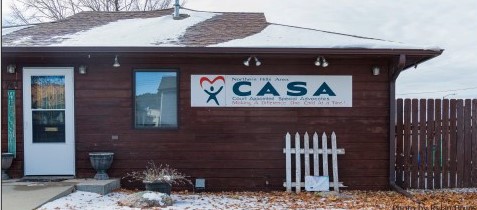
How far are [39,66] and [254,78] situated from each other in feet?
12.0

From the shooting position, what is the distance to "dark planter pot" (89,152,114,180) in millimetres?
7629

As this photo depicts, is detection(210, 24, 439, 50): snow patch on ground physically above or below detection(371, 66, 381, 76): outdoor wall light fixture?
above

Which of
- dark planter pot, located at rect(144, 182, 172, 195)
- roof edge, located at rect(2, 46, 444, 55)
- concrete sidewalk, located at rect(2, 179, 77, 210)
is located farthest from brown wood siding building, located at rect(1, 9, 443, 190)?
dark planter pot, located at rect(144, 182, 172, 195)

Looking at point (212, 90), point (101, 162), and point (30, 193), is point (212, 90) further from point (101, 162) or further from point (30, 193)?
point (30, 193)

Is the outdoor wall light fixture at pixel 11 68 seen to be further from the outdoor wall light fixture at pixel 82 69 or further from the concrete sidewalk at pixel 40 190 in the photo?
the concrete sidewalk at pixel 40 190

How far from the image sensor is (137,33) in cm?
846

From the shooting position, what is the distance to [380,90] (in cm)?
809

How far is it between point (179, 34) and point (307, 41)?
7.56 feet

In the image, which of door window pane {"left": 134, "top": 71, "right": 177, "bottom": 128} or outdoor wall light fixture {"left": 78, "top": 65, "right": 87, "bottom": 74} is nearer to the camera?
outdoor wall light fixture {"left": 78, "top": 65, "right": 87, "bottom": 74}

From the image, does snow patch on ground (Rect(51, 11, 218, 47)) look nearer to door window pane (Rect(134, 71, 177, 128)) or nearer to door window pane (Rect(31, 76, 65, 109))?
door window pane (Rect(134, 71, 177, 128))

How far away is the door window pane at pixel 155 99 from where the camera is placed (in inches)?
314

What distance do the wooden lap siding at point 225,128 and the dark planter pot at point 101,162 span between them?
0.23m

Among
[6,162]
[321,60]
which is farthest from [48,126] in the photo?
[321,60]

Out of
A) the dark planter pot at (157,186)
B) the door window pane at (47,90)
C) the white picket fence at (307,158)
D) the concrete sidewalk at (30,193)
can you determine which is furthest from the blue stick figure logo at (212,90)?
the concrete sidewalk at (30,193)
